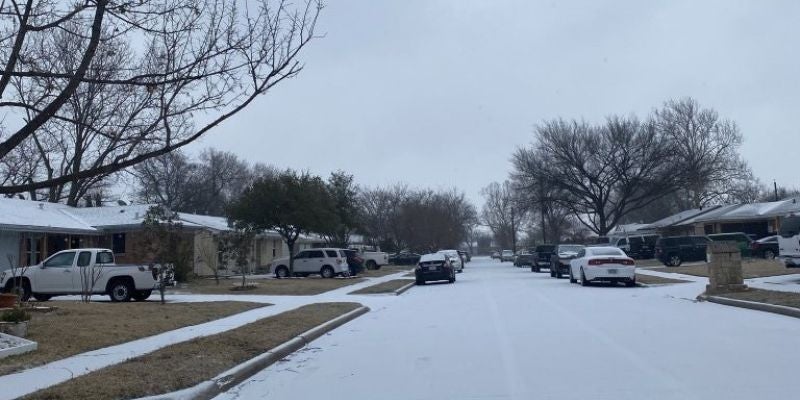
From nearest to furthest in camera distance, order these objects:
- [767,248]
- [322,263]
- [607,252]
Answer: [607,252] < [322,263] < [767,248]

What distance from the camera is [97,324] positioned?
14773 millimetres

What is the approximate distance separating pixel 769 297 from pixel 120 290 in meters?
17.5

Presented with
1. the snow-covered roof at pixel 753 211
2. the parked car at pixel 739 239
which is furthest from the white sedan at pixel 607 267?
the snow-covered roof at pixel 753 211

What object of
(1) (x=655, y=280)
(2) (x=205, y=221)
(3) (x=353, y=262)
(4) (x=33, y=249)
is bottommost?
(1) (x=655, y=280)

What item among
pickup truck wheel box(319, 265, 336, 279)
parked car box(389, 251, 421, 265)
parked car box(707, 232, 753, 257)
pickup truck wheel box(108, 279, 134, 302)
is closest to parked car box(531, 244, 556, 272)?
parked car box(707, 232, 753, 257)

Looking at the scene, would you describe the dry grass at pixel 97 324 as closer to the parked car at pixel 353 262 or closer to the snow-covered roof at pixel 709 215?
the parked car at pixel 353 262

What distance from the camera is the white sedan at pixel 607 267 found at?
89.7ft

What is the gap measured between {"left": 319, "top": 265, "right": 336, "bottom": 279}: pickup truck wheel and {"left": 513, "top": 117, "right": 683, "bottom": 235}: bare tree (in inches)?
932

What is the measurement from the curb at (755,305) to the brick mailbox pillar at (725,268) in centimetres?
58

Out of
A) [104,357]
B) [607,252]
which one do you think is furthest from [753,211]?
[104,357]

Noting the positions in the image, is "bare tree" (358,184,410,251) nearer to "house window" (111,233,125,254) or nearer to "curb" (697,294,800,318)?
"house window" (111,233,125,254)

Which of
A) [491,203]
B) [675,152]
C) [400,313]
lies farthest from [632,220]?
[400,313]

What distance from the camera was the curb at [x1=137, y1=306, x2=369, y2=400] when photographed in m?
8.62

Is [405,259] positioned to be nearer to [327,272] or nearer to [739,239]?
[327,272]
